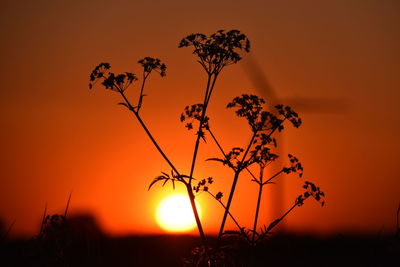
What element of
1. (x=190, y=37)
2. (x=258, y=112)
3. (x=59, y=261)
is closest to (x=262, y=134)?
(x=258, y=112)

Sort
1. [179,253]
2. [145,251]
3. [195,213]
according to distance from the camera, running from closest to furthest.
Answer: [195,213]
[145,251]
[179,253]

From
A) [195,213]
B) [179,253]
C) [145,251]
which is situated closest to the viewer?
[195,213]

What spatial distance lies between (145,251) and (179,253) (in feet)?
4.82

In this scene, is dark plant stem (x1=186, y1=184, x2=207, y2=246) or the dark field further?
dark plant stem (x1=186, y1=184, x2=207, y2=246)

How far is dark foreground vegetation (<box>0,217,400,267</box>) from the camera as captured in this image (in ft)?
38.3

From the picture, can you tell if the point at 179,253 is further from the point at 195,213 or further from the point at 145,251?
the point at 195,213

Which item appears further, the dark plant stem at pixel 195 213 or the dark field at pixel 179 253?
the dark plant stem at pixel 195 213

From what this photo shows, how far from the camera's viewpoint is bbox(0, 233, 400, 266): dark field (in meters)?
11.6

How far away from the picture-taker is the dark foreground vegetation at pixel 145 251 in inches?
460

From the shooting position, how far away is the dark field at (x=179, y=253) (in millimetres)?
11570

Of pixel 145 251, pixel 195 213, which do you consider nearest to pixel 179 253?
pixel 145 251

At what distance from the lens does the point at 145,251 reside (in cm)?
1469

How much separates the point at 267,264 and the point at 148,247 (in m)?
3.82

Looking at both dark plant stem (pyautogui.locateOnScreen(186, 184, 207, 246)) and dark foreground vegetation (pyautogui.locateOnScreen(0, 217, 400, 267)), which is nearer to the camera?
dark foreground vegetation (pyautogui.locateOnScreen(0, 217, 400, 267))
